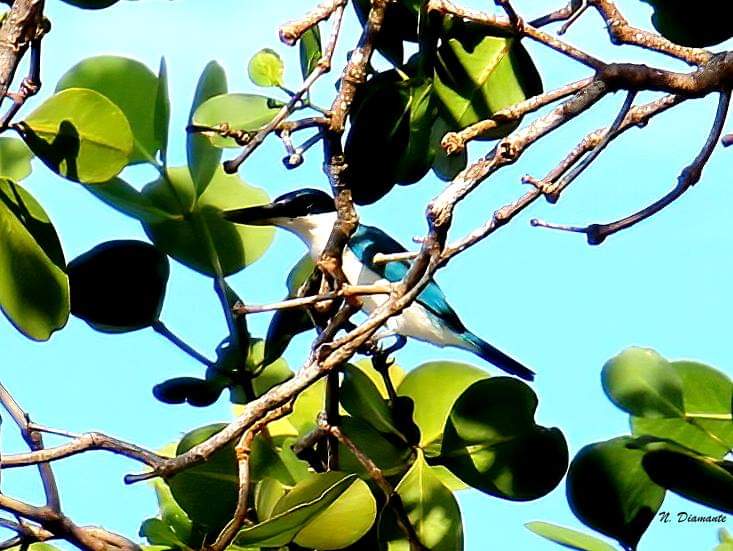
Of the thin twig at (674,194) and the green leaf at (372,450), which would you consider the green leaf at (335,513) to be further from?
the thin twig at (674,194)

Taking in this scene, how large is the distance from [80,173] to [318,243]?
84cm

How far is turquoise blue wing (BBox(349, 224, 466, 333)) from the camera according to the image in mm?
1796

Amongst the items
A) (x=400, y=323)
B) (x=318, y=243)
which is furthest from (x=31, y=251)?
(x=400, y=323)

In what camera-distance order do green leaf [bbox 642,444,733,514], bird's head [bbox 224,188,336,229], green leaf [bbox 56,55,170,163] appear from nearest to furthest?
green leaf [bbox 642,444,733,514]
green leaf [bbox 56,55,170,163]
bird's head [bbox 224,188,336,229]

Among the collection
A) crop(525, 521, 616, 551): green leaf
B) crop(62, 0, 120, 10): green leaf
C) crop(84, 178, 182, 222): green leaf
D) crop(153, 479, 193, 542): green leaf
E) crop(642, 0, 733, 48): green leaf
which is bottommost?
crop(525, 521, 616, 551): green leaf

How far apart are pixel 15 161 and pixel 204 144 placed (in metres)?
0.14

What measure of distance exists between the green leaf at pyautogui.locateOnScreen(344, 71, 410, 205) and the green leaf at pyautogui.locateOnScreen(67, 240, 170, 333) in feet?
0.54

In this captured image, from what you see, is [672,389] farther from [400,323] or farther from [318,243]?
[400,323]

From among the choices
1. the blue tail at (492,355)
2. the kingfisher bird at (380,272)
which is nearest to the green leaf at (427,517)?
the kingfisher bird at (380,272)

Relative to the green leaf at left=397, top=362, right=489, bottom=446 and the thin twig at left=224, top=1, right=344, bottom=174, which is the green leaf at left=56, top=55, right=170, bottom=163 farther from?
the green leaf at left=397, top=362, right=489, bottom=446

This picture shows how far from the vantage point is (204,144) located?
833mm

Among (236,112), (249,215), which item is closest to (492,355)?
(249,215)

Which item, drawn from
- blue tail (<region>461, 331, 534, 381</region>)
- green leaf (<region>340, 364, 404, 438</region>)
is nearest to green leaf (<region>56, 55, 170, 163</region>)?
green leaf (<region>340, 364, 404, 438</region>)

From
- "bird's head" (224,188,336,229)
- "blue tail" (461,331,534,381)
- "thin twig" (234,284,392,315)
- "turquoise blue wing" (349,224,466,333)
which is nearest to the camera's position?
"thin twig" (234,284,392,315)
